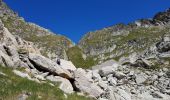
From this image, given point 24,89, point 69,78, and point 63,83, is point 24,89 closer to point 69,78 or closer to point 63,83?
point 63,83

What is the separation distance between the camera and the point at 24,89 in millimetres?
25625

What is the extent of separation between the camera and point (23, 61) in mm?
34188

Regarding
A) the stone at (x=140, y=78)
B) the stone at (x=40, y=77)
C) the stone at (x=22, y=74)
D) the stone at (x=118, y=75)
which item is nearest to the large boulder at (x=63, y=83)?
the stone at (x=40, y=77)

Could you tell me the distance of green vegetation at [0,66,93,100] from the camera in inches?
945

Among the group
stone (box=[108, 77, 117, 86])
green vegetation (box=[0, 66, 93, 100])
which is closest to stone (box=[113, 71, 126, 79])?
stone (box=[108, 77, 117, 86])

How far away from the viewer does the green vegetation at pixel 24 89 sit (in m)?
24.0

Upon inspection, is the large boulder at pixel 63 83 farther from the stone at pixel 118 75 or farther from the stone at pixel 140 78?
the stone at pixel 140 78

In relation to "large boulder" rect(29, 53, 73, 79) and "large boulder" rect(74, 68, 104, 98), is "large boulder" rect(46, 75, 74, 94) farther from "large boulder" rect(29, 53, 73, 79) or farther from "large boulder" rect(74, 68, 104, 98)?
"large boulder" rect(74, 68, 104, 98)

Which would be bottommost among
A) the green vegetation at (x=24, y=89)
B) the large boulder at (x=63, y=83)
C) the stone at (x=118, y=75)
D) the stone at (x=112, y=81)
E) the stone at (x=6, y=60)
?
the green vegetation at (x=24, y=89)

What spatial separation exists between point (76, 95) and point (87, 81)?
4.58m

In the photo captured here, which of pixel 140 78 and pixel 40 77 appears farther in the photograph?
pixel 140 78

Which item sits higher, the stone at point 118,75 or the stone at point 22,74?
the stone at point 118,75

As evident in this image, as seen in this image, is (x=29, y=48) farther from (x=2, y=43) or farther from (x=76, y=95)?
(x=76, y=95)

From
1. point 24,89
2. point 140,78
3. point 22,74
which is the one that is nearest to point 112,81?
point 140,78
